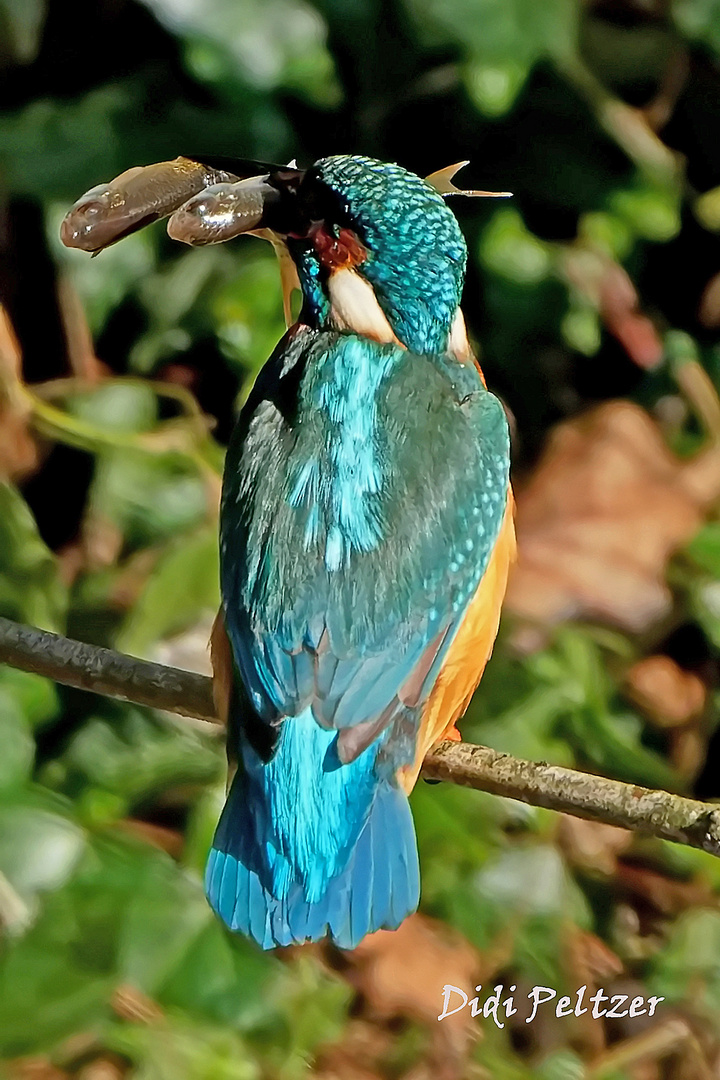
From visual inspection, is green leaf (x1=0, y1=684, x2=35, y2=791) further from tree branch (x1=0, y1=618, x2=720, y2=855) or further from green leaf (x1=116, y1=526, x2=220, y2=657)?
tree branch (x1=0, y1=618, x2=720, y2=855)

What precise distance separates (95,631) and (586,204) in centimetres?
134

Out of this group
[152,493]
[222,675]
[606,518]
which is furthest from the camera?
[606,518]

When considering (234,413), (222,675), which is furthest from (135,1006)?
(234,413)

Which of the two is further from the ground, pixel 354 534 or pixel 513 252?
pixel 354 534

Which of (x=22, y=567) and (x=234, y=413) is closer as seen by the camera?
(x=22, y=567)

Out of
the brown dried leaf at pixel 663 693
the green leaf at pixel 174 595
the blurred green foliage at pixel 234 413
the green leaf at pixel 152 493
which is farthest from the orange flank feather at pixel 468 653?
the brown dried leaf at pixel 663 693

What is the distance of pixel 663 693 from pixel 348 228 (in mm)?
1422

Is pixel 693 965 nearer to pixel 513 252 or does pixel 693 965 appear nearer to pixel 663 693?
pixel 663 693

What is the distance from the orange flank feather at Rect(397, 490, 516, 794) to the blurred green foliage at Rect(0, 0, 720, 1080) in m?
0.54

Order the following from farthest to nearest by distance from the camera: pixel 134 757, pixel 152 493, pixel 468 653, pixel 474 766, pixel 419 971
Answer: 1. pixel 152 493
2. pixel 419 971
3. pixel 134 757
4. pixel 468 653
5. pixel 474 766

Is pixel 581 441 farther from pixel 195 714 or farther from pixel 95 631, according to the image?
pixel 195 714

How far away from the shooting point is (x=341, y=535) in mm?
1990

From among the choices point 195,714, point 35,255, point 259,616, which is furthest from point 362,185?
point 35,255

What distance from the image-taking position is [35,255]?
130 inches
